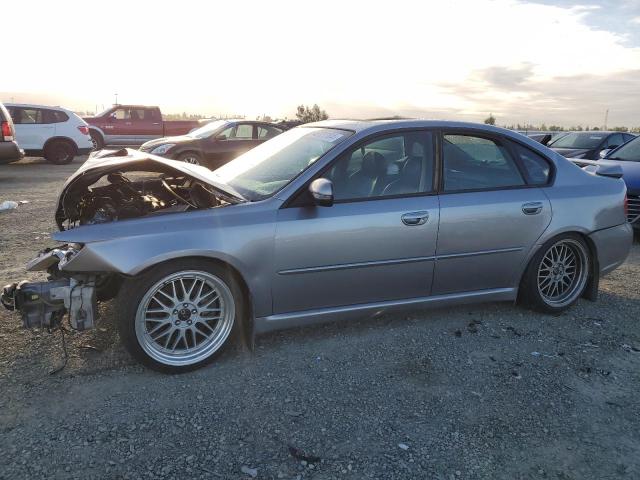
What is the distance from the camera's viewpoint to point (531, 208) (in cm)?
402

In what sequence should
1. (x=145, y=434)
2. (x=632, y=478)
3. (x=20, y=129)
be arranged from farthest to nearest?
1. (x=20, y=129)
2. (x=145, y=434)
3. (x=632, y=478)

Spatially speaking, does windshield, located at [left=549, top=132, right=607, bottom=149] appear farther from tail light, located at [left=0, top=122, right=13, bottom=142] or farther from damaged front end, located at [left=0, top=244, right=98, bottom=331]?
tail light, located at [left=0, top=122, right=13, bottom=142]

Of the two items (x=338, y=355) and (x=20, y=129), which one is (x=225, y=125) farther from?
(x=338, y=355)

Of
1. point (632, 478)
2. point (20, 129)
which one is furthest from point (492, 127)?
point (20, 129)

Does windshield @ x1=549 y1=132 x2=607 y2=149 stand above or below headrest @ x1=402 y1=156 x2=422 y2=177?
above

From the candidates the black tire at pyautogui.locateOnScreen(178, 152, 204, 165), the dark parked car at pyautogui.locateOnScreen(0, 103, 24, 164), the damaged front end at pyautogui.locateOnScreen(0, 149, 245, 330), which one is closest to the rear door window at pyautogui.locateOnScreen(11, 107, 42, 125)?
the dark parked car at pyautogui.locateOnScreen(0, 103, 24, 164)

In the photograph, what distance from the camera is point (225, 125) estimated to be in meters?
13.7

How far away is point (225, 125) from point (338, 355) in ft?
36.7

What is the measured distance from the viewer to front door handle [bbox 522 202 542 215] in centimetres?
400

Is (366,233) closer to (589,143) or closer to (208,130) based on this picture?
(208,130)

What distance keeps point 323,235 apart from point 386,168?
2.53 feet

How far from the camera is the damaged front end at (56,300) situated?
3.14m

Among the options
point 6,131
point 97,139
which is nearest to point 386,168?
point 6,131

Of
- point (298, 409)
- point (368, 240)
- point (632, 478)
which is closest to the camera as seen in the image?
point (632, 478)
